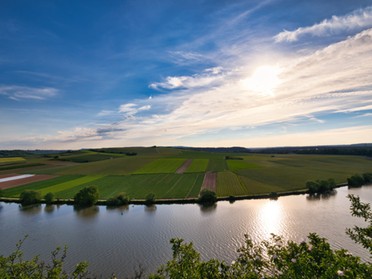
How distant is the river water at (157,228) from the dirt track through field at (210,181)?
36.7 ft

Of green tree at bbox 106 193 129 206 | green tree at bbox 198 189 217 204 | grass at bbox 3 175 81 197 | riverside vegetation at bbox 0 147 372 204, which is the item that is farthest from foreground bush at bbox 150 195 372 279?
grass at bbox 3 175 81 197

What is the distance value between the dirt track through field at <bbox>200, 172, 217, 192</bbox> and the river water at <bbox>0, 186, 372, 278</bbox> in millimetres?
11197

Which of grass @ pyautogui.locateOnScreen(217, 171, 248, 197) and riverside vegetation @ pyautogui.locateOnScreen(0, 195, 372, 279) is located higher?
riverside vegetation @ pyautogui.locateOnScreen(0, 195, 372, 279)

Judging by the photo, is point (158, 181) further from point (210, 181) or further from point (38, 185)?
point (38, 185)

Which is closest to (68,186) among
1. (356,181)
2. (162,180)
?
(162,180)

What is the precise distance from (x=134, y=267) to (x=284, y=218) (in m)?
26.8

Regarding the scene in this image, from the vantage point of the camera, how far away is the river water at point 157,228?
2809cm

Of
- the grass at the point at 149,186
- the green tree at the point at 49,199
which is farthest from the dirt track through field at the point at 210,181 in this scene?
the green tree at the point at 49,199

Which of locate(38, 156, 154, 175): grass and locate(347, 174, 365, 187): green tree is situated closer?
locate(347, 174, 365, 187): green tree

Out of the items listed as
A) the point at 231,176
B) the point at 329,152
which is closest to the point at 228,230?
the point at 231,176

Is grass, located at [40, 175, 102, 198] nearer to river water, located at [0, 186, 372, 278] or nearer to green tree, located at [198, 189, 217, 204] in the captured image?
river water, located at [0, 186, 372, 278]

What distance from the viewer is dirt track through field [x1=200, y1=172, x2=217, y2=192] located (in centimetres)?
6322

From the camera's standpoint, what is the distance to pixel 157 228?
37469 mm

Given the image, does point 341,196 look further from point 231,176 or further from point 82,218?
point 82,218
